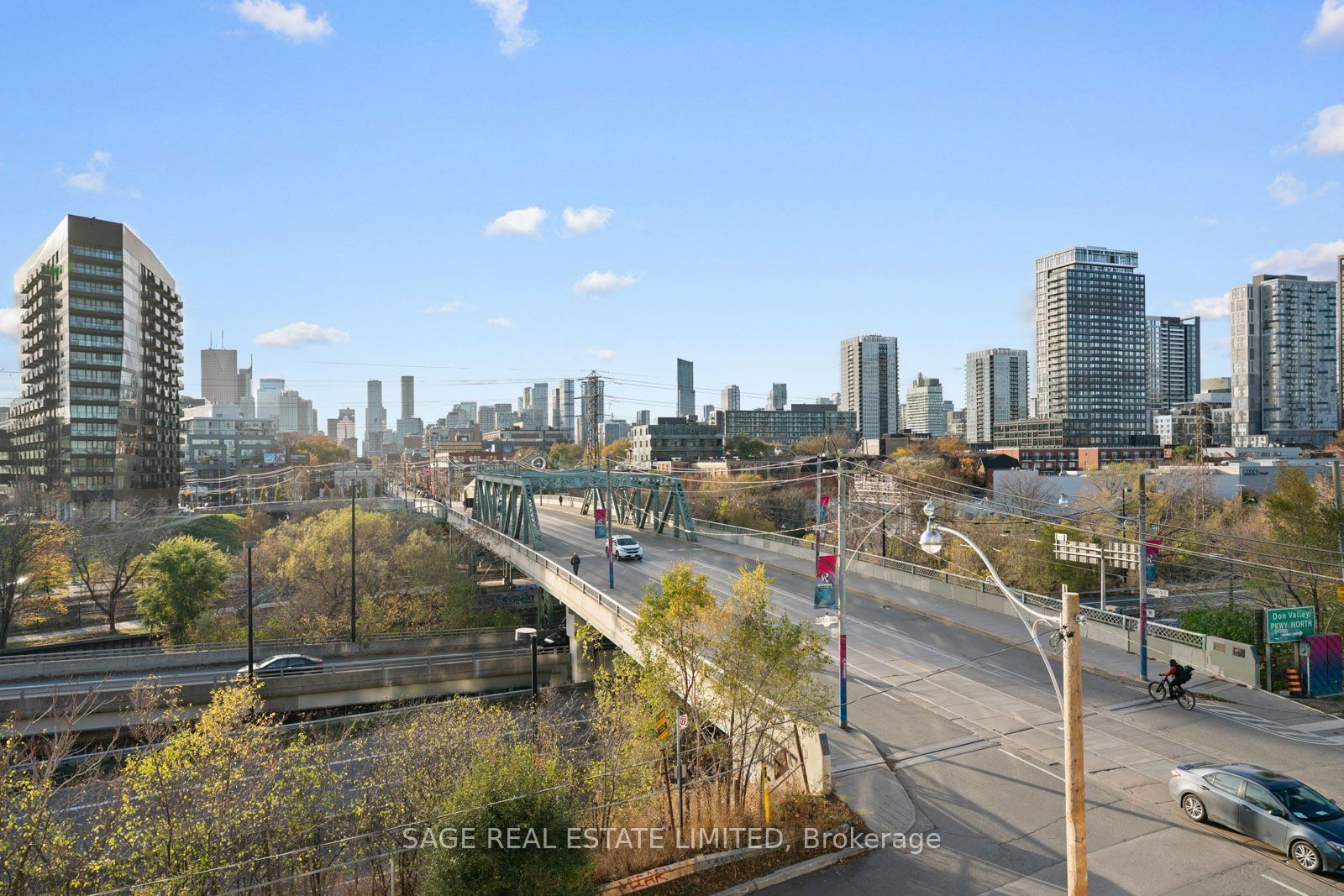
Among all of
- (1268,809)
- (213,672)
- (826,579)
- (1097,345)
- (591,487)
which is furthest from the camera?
(1097,345)

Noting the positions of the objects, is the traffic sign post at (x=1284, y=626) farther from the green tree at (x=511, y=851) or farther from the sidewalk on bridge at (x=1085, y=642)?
the green tree at (x=511, y=851)

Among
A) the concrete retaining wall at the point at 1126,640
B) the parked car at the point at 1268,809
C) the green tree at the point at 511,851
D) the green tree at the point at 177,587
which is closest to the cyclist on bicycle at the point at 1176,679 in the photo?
the concrete retaining wall at the point at 1126,640

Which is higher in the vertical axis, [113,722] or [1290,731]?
[1290,731]

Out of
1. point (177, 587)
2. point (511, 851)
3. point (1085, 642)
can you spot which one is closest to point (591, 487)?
point (177, 587)

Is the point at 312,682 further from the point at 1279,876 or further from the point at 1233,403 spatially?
the point at 1233,403

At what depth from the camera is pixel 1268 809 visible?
1506cm

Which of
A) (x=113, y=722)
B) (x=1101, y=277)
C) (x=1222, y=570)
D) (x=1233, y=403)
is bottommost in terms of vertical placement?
(x=113, y=722)

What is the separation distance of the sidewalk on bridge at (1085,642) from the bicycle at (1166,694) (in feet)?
4.18

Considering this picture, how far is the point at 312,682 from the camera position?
39.1m

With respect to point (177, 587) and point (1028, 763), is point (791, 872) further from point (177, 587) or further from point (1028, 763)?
point (177, 587)

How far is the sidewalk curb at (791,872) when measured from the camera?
48.5ft

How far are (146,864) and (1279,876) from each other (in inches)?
766

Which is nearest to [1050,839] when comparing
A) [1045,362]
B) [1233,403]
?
[1045,362]

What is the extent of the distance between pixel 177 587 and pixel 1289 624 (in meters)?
54.9
